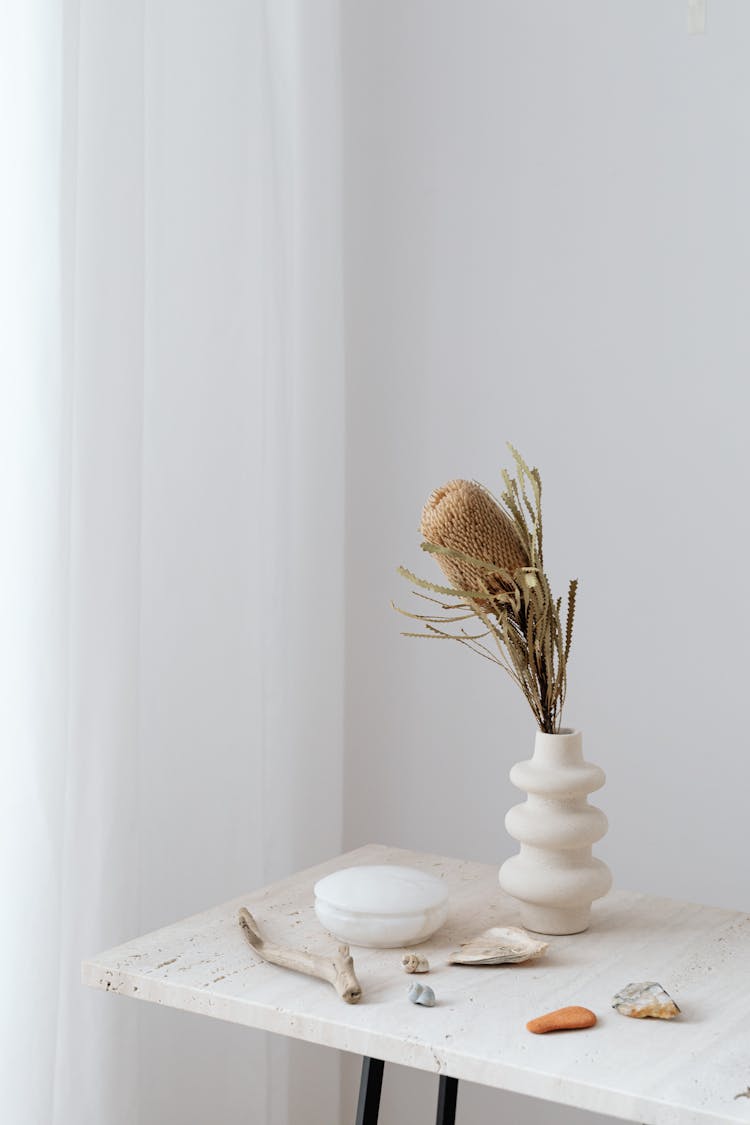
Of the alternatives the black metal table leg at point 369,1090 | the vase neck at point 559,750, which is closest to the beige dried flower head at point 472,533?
the vase neck at point 559,750

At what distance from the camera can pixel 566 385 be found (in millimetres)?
1629

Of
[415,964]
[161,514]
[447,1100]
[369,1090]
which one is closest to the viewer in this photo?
[415,964]

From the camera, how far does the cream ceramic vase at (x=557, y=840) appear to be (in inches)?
43.3

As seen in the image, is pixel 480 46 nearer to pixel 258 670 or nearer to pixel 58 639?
pixel 258 670

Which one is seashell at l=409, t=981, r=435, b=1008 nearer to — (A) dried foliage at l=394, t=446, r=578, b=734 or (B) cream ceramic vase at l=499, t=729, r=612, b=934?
(B) cream ceramic vase at l=499, t=729, r=612, b=934

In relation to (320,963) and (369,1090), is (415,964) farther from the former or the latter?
(369,1090)

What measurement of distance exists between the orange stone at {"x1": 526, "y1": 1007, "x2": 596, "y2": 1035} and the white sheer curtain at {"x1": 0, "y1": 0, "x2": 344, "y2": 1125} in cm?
46

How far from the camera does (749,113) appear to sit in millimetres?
1496

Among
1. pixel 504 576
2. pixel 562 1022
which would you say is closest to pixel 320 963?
pixel 562 1022

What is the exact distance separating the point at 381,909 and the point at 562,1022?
0.20 meters

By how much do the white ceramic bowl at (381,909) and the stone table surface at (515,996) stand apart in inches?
0.6

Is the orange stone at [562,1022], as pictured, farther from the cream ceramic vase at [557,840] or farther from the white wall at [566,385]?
the white wall at [566,385]

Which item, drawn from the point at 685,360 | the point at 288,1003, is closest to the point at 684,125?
the point at 685,360

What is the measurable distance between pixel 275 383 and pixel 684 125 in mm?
558
